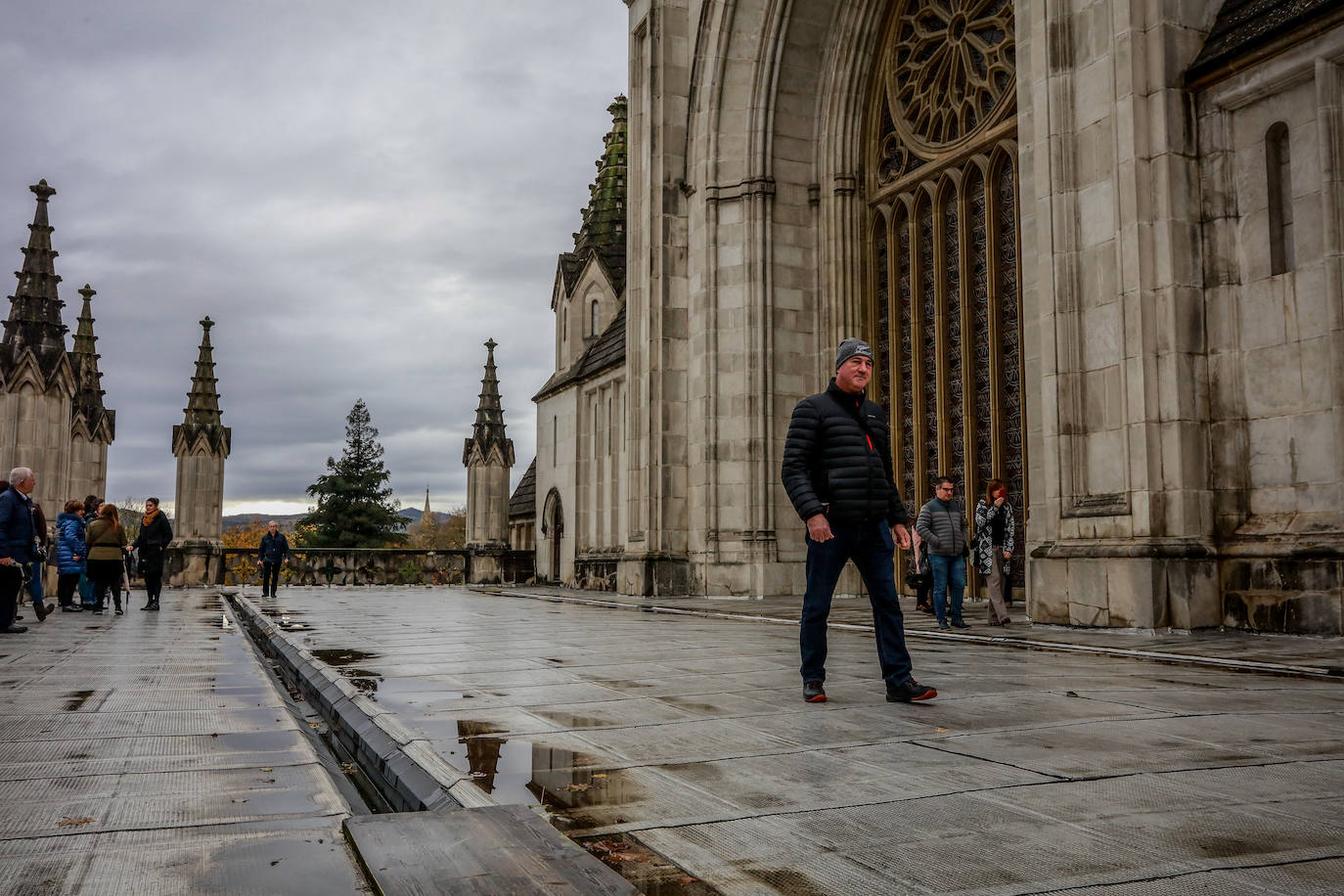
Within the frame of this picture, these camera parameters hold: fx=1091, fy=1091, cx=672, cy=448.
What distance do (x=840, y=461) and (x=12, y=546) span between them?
29.6ft

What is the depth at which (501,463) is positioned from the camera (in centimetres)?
3641

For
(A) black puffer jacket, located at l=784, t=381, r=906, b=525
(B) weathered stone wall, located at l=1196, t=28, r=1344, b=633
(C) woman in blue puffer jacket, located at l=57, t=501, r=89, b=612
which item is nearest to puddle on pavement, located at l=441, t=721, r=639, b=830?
(A) black puffer jacket, located at l=784, t=381, r=906, b=525

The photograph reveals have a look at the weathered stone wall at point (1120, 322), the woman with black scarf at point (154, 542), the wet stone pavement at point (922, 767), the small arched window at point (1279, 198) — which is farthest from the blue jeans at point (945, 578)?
the woman with black scarf at point (154, 542)

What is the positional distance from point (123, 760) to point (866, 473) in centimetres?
367

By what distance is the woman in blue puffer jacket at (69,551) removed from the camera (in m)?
15.7

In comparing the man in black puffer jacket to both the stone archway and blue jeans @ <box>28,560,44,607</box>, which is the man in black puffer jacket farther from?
the stone archway

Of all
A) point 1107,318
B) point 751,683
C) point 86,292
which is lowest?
point 751,683

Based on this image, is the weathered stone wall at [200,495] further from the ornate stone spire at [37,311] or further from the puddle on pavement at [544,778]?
the puddle on pavement at [544,778]

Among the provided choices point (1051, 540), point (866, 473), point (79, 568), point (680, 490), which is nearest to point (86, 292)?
point (79, 568)

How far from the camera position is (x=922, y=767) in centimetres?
383

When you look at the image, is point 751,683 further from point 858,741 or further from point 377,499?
point 377,499

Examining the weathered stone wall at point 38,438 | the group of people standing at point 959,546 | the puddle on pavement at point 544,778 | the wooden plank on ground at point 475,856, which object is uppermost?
the weathered stone wall at point 38,438

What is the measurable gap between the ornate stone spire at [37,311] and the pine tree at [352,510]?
128 feet

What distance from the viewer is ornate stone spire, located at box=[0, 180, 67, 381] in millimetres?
22203
